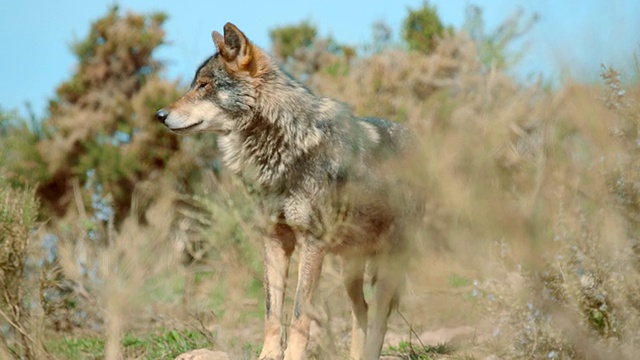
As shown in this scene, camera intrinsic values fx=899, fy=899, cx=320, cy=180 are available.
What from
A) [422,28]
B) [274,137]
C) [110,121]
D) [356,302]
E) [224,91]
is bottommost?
[356,302]

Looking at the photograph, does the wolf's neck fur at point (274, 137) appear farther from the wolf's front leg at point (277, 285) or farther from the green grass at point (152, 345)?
the green grass at point (152, 345)

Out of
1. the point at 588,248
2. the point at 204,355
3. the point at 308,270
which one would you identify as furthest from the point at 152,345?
the point at 588,248

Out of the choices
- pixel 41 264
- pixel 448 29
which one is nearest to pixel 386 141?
pixel 41 264

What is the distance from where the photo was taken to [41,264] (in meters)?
5.73

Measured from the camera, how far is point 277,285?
5734mm

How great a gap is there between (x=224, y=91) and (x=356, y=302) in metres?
1.79

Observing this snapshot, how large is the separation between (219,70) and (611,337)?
337 centimetres

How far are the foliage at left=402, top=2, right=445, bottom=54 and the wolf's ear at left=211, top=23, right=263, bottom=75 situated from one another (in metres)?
10.0

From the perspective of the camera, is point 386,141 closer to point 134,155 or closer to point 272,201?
point 272,201

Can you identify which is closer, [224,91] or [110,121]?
[224,91]

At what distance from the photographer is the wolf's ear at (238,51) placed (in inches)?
241

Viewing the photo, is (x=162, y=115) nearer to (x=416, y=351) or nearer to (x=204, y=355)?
(x=204, y=355)

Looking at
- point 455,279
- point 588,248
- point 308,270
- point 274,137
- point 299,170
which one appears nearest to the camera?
point 588,248

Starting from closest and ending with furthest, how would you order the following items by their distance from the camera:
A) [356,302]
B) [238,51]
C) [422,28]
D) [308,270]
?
[308,270], [238,51], [356,302], [422,28]
